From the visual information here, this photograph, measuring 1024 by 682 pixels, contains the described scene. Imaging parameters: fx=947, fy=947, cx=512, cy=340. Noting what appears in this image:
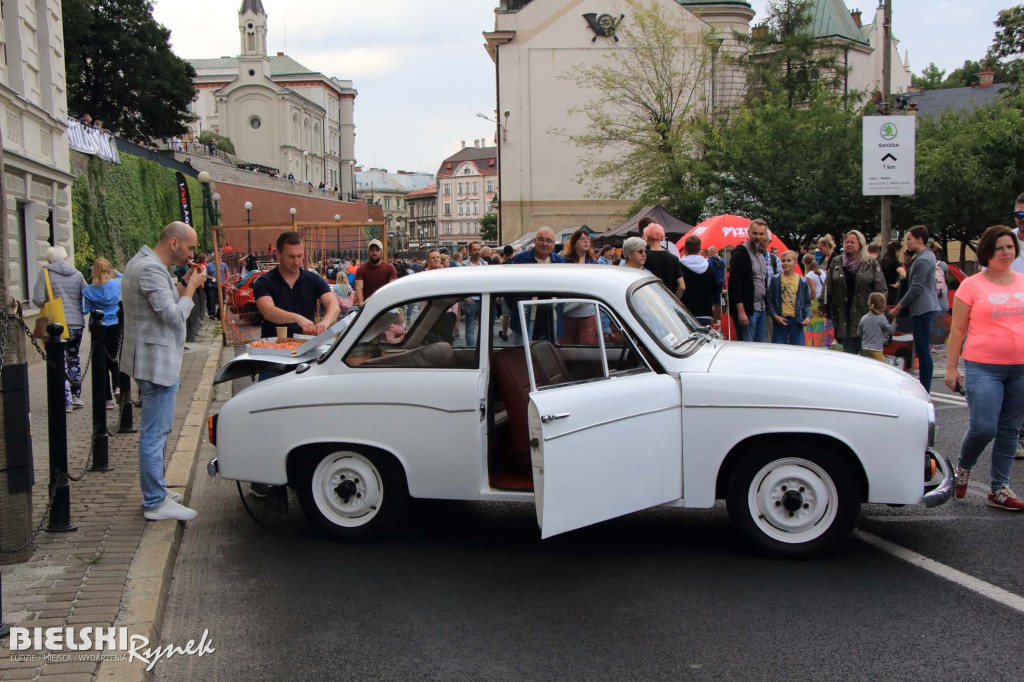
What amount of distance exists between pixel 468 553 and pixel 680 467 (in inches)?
56.1

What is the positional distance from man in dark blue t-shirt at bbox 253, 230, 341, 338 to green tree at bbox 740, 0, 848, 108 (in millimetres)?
42863

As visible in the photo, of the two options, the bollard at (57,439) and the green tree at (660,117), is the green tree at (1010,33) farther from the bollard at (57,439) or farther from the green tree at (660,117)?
the bollard at (57,439)

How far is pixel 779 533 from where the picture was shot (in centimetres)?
534

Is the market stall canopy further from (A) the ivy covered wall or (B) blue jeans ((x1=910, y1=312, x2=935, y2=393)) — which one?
(A) the ivy covered wall

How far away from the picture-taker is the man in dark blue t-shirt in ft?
24.1

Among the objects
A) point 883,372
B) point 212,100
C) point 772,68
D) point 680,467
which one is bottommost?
point 680,467

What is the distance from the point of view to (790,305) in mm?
12531

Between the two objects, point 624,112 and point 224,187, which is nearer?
point 624,112

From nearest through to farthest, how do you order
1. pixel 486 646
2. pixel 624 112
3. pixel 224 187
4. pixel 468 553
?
1. pixel 486 646
2. pixel 468 553
3. pixel 624 112
4. pixel 224 187

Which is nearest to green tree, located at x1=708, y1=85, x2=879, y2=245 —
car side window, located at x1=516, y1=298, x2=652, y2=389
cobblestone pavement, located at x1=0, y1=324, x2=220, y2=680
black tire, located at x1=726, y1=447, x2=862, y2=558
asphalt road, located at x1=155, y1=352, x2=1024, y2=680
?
asphalt road, located at x1=155, y1=352, x2=1024, y2=680

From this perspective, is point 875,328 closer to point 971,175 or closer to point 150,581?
point 150,581

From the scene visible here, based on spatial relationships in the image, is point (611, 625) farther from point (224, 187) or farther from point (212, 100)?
point (212, 100)

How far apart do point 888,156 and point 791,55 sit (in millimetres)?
33316

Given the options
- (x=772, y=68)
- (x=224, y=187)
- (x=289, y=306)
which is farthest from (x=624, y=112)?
(x=289, y=306)
